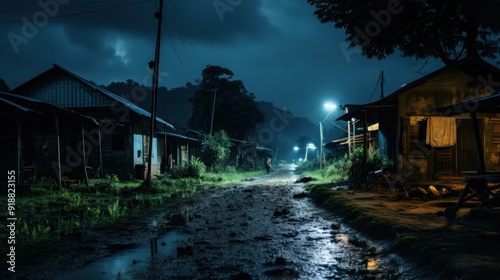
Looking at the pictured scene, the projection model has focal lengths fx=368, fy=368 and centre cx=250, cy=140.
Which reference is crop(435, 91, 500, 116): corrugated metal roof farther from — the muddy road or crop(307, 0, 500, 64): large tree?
crop(307, 0, 500, 64): large tree

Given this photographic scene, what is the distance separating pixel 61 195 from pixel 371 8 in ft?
51.3

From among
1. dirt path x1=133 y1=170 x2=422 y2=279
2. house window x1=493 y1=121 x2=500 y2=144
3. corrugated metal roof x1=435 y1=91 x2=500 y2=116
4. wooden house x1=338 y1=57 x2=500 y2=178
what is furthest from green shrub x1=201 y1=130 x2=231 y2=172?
corrugated metal roof x1=435 y1=91 x2=500 y2=116

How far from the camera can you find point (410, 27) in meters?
19.6

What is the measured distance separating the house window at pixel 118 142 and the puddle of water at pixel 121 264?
57.7 feet

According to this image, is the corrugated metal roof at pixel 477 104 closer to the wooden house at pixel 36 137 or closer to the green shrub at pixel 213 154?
the wooden house at pixel 36 137

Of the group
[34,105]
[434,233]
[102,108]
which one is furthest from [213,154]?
[434,233]

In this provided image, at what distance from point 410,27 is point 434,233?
628 inches

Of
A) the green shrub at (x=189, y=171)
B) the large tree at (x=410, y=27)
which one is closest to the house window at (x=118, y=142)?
the green shrub at (x=189, y=171)

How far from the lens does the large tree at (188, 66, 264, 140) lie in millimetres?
45844

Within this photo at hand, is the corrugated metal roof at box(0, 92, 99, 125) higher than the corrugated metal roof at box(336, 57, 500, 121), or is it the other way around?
the corrugated metal roof at box(336, 57, 500, 121)

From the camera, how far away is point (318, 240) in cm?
744

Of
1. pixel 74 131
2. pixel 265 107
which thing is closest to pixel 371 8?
pixel 74 131

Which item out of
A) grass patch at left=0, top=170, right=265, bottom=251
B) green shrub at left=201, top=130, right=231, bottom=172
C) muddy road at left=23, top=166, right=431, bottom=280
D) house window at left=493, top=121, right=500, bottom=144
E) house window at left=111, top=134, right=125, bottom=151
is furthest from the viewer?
green shrub at left=201, top=130, right=231, bottom=172

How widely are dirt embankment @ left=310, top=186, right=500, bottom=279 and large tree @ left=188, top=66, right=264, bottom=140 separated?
115 feet
